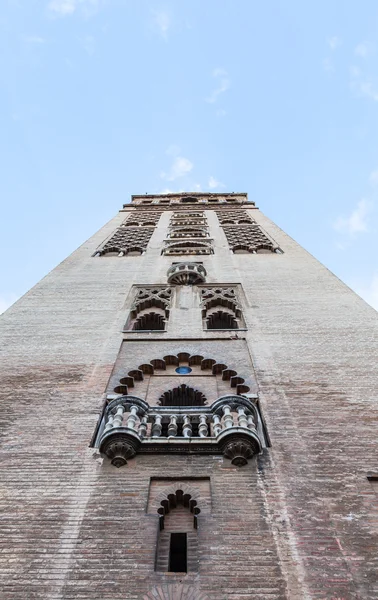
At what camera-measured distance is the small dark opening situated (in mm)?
5562

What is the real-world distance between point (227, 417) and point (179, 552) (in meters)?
1.73

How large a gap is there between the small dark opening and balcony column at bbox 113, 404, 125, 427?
4.90 ft

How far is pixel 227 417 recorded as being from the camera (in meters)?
6.87

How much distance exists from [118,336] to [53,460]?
12.0ft

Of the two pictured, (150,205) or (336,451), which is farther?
(150,205)

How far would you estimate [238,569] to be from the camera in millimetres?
5016

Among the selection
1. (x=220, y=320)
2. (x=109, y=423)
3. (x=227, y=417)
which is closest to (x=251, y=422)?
(x=227, y=417)

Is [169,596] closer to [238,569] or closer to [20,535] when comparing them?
[238,569]

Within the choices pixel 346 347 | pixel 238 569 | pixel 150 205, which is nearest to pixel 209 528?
pixel 238 569

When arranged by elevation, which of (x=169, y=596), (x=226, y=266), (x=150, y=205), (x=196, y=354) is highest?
(x=150, y=205)

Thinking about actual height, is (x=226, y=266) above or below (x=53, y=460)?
above

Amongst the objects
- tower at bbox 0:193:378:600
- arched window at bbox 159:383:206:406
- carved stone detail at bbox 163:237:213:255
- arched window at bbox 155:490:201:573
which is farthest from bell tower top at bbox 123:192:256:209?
arched window at bbox 155:490:201:573

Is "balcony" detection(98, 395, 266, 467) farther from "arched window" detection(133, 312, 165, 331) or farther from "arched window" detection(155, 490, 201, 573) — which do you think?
"arched window" detection(133, 312, 165, 331)

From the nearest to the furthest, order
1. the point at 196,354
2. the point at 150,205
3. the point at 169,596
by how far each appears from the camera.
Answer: the point at 169,596 < the point at 196,354 < the point at 150,205
